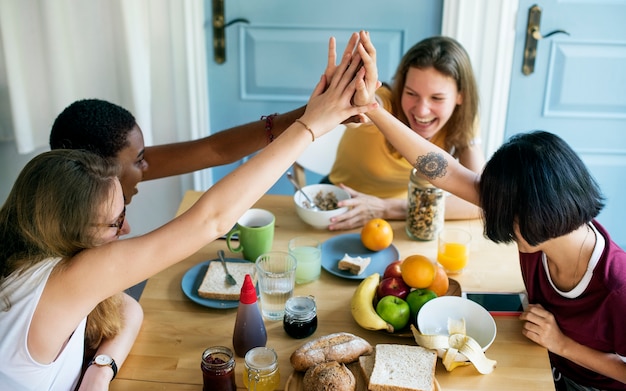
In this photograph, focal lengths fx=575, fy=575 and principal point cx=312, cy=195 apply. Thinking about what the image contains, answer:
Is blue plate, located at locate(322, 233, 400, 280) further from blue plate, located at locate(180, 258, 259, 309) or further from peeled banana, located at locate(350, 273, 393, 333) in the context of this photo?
blue plate, located at locate(180, 258, 259, 309)

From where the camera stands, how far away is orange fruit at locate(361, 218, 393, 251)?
1.61 meters

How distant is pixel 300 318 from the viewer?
4.15 ft

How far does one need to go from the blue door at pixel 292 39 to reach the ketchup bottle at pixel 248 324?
1766 millimetres

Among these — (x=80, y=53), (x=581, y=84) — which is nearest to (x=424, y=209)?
(x=581, y=84)

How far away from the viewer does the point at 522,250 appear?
1350 mm

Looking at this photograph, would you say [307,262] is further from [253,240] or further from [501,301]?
[501,301]

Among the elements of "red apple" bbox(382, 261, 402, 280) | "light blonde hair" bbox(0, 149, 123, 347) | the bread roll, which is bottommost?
the bread roll

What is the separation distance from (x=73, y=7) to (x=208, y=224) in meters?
1.81

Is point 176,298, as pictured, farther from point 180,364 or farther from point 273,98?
point 273,98

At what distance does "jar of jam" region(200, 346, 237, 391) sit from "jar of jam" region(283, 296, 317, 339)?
0.62 ft

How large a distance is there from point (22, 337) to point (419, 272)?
853 millimetres

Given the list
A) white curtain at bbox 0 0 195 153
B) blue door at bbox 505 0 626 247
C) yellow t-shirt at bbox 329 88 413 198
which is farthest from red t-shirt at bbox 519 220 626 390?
white curtain at bbox 0 0 195 153

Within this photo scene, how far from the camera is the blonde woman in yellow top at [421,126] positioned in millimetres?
1825

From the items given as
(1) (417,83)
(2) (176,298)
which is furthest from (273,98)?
(2) (176,298)
